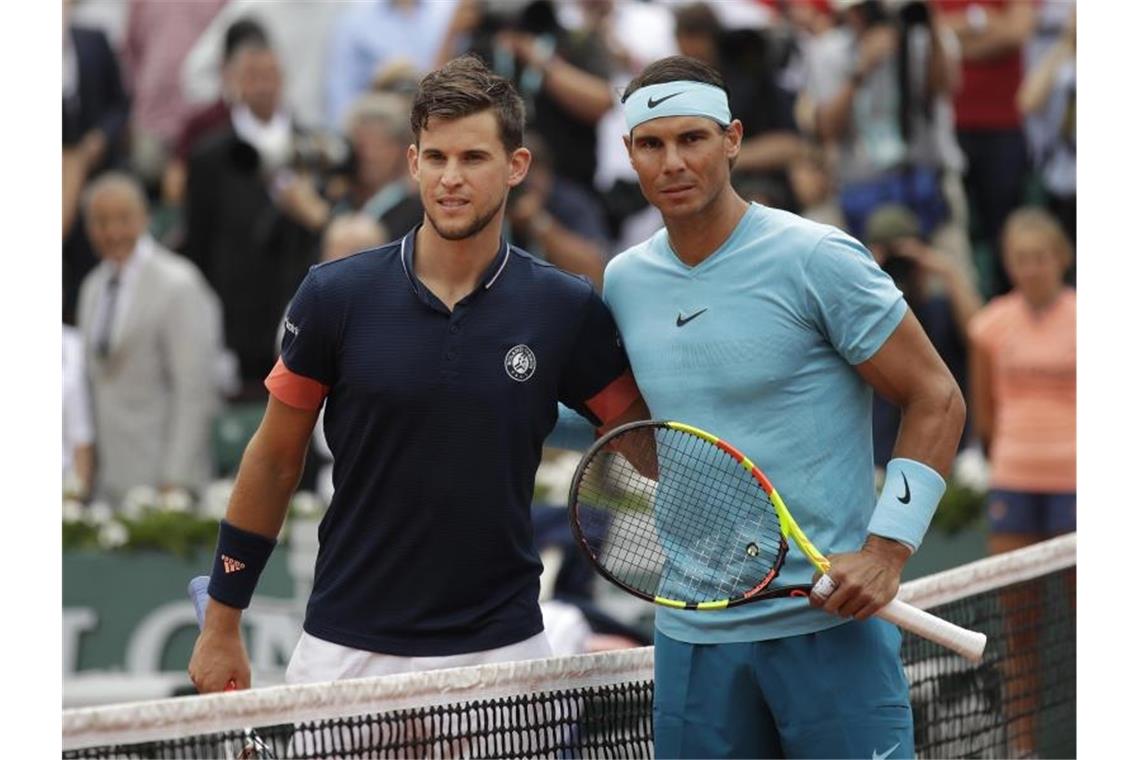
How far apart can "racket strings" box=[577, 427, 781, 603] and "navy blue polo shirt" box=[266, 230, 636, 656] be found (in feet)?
0.60

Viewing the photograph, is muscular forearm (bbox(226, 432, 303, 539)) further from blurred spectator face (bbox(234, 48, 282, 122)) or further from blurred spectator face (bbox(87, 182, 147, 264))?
blurred spectator face (bbox(234, 48, 282, 122))

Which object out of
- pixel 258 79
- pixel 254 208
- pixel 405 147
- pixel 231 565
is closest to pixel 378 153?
pixel 405 147

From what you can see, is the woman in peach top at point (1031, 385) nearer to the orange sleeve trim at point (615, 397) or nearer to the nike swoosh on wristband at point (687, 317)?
the orange sleeve trim at point (615, 397)

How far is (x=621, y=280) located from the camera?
4660mm

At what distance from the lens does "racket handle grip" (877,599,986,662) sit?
14.2ft

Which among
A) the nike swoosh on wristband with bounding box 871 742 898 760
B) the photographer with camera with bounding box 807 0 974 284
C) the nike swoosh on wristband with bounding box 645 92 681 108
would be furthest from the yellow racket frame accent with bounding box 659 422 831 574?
the photographer with camera with bounding box 807 0 974 284

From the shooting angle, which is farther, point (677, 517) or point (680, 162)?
point (677, 517)

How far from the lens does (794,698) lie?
4.39 m

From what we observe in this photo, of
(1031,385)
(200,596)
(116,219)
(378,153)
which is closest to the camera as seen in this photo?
(200,596)

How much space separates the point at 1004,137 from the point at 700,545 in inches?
265

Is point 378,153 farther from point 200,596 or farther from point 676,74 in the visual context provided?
point 676,74

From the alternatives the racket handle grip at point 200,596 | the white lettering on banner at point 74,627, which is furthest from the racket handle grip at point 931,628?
the white lettering on banner at point 74,627

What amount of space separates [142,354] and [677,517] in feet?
20.5

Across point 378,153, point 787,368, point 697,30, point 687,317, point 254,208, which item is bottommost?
point 787,368
